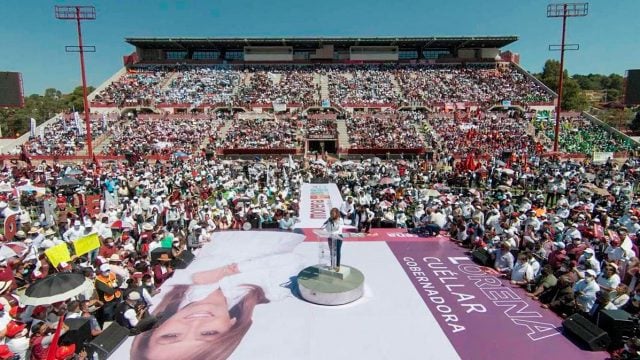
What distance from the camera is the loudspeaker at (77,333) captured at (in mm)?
6129

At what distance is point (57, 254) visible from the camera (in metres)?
8.53

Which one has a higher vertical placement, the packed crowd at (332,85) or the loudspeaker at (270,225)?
the packed crowd at (332,85)

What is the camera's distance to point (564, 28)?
3036 centimetres

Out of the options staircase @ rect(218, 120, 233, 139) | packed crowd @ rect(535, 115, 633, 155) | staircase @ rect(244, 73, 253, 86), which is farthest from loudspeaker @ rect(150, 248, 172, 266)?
staircase @ rect(244, 73, 253, 86)

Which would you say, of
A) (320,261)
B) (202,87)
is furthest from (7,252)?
(202,87)

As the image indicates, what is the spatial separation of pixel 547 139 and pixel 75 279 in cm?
3966

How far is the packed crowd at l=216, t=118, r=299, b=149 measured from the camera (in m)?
→ 35.6

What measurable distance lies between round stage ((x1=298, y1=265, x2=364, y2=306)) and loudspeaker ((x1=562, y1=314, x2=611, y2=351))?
4.10m

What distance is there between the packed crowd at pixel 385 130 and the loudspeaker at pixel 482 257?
2396cm

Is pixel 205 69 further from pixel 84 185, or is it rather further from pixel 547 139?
pixel 547 139

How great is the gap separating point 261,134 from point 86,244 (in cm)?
2867

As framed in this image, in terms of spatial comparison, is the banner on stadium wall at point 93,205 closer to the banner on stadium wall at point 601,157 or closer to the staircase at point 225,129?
the staircase at point 225,129

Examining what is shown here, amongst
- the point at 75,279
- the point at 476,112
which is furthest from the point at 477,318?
the point at 476,112

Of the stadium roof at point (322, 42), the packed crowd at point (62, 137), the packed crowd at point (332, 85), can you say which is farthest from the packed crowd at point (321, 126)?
the packed crowd at point (62, 137)
